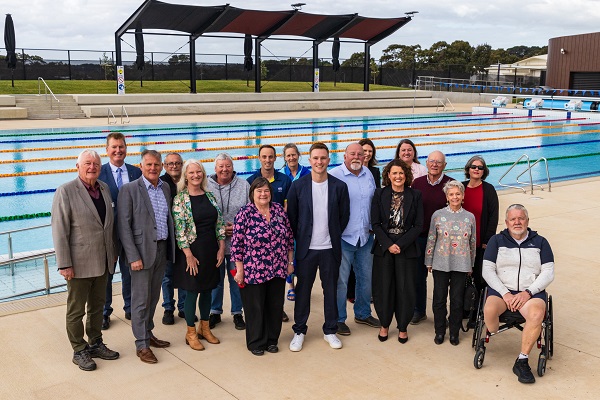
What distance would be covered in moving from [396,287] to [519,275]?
97cm

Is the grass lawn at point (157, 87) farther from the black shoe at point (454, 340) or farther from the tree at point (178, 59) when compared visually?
the black shoe at point (454, 340)

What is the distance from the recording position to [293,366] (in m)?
4.39

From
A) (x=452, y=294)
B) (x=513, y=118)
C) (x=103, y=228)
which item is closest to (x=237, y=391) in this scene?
(x=103, y=228)

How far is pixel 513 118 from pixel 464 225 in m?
25.5

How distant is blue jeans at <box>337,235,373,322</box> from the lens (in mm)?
5129

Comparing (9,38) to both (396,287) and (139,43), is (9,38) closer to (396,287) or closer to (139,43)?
(139,43)

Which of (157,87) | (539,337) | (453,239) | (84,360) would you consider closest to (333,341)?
(453,239)

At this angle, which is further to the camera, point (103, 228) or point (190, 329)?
point (190, 329)

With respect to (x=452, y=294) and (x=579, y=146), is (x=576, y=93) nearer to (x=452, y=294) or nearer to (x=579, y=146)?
(x=579, y=146)

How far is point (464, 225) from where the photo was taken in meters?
4.80

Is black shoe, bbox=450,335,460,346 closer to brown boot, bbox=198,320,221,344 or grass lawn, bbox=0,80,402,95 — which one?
brown boot, bbox=198,320,221,344

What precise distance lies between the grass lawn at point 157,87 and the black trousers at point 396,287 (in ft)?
86.2

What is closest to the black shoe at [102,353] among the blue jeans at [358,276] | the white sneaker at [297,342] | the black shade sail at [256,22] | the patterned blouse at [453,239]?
the white sneaker at [297,342]

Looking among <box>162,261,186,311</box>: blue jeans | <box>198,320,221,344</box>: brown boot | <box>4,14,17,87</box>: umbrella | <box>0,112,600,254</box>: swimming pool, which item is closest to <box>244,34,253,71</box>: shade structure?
<box>0,112,600,254</box>: swimming pool
